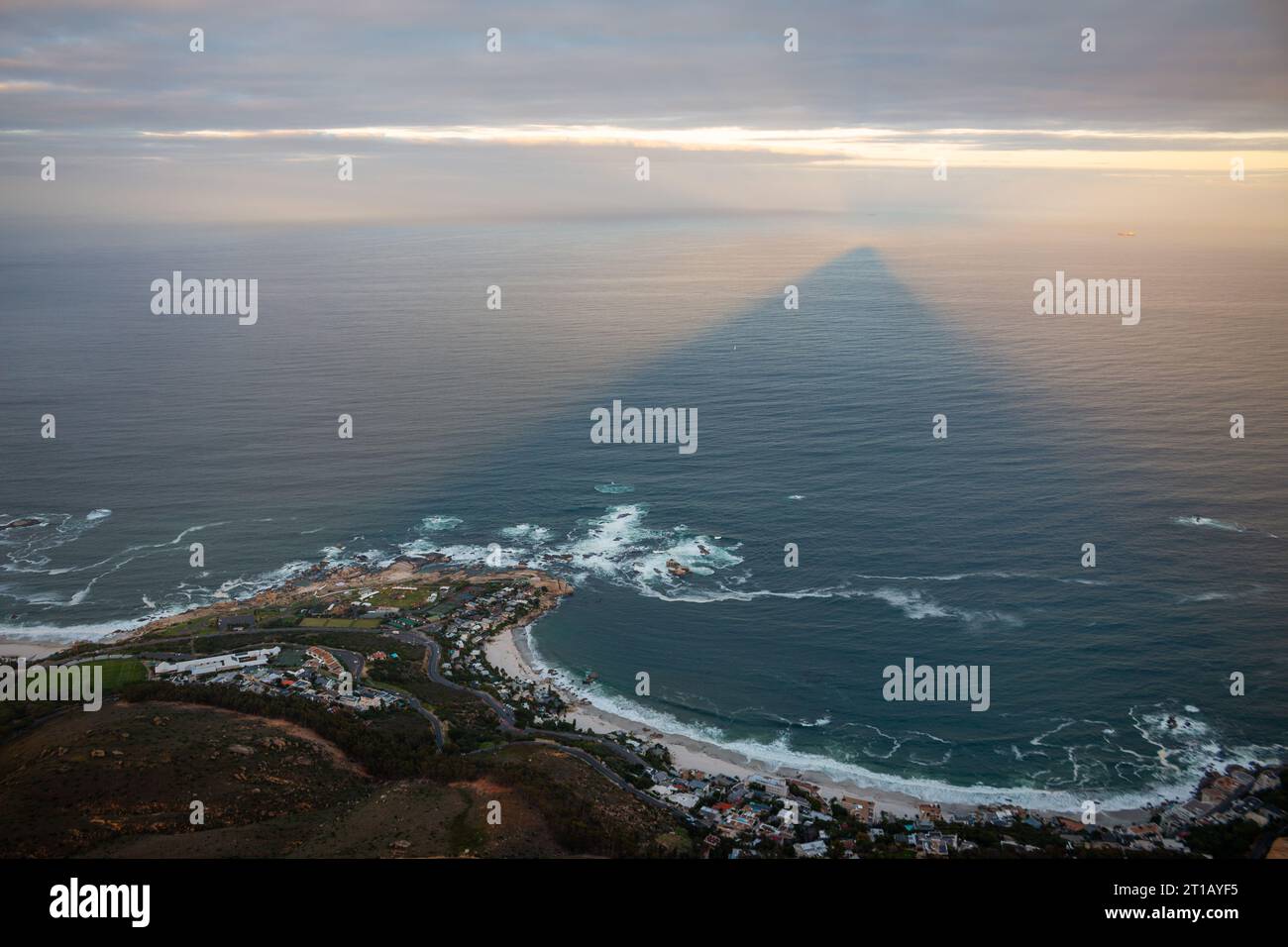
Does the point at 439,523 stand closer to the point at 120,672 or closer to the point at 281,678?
the point at 281,678

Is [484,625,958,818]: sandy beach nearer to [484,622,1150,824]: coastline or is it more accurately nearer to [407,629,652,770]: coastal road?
[484,622,1150,824]: coastline

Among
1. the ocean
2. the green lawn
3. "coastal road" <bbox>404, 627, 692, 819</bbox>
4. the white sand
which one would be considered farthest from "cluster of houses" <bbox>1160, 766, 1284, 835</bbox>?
the white sand

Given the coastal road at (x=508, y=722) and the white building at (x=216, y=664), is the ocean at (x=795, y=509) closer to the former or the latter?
the coastal road at (x=508, y=722)

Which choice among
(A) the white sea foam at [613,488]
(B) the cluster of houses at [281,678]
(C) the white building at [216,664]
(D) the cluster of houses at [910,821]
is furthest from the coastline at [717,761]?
(A) the white sea foam at [613,488]

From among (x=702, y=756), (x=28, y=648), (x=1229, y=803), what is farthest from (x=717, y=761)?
(x=28, y=648)
